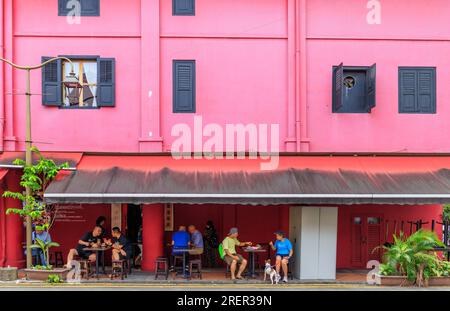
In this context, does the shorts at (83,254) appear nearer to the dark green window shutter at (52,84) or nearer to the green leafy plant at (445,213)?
the dark green window shutter at (52,84)

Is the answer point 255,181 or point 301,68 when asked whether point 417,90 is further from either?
point 255,181

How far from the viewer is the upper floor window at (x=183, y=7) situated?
13.6m

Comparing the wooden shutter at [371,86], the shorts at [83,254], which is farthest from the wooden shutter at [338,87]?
the shorts at [83,254]

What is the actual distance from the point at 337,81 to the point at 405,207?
4.95 m

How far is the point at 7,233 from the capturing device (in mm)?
13164

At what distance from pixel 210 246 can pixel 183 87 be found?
17.4 feet

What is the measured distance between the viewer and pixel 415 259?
11500 mm

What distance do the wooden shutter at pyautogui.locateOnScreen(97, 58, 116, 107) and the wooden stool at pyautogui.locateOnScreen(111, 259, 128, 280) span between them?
4.78 m

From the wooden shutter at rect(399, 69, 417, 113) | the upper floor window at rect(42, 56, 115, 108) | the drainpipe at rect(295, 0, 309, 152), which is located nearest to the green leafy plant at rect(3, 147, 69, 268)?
the upper floor window at rect(42, 56, 115, 108)

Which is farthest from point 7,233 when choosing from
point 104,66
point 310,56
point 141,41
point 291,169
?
point 310,56

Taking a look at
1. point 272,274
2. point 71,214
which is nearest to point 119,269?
point 71,214

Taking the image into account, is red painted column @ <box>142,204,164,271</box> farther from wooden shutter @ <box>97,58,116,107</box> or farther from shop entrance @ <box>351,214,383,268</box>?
shop entrance @ <box>351,214,383,268</box>

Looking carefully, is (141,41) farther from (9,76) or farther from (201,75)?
(9,76)

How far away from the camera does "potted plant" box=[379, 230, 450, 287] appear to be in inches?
451
